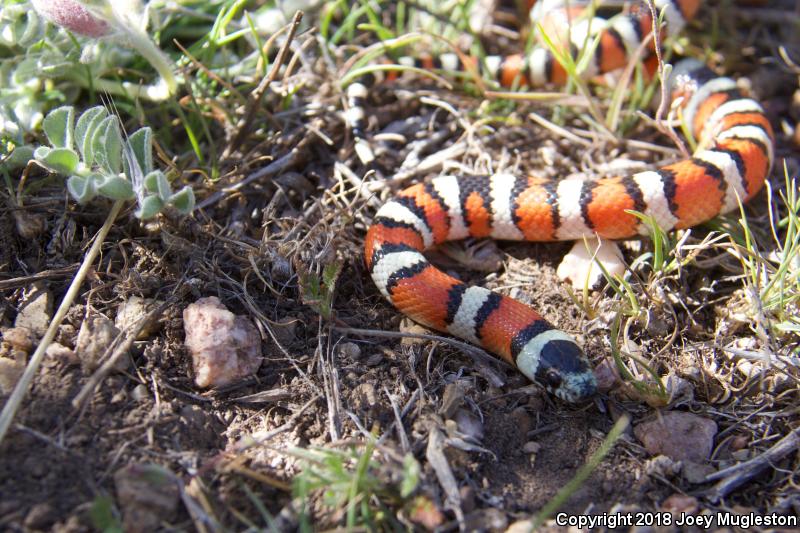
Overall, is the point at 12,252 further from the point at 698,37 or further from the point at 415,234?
the point at 698,37

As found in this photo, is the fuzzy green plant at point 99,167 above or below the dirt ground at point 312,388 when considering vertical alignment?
above

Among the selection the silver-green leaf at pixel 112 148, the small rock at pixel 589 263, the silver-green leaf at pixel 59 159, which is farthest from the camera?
the small rock at pixel 589 263

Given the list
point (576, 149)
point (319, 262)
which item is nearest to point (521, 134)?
point (576, 149)

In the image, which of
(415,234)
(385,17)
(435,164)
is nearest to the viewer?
(415,234)

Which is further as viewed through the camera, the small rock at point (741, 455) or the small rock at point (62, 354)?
the small rock at point (741, 455)

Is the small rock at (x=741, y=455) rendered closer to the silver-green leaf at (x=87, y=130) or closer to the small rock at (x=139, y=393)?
the small rock at (x=139, y=393)

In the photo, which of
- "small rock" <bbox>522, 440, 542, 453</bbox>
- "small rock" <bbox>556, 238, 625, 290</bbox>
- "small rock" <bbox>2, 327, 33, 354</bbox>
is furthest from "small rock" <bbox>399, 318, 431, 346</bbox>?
"small rock" <bbox>2, 327, 33, 354</bbox>

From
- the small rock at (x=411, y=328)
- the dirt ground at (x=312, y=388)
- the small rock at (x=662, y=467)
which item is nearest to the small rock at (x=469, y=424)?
the dirt ground at (x=312, y=388)
